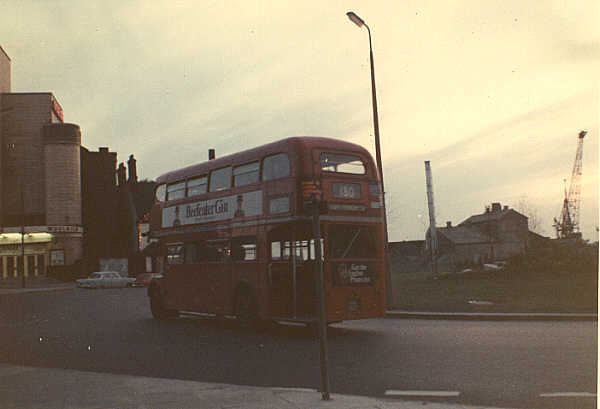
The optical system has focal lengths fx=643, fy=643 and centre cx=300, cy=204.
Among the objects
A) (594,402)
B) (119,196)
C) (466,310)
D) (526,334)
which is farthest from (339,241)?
(119,196)

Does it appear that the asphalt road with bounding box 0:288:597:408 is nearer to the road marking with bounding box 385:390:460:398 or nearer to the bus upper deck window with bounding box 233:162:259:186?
the road marking with bounding box 385:390:460:398

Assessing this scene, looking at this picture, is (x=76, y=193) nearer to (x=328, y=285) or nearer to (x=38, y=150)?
(x=38, y=150)

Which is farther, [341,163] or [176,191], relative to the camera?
[176,191]

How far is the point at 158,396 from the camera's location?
7793 millimetres

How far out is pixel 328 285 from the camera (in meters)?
14.0

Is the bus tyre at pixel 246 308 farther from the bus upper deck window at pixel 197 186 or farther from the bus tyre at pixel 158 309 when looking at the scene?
the bus tyre at pixel 158 309

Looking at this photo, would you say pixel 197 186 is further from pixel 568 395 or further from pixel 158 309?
pixel 568 395

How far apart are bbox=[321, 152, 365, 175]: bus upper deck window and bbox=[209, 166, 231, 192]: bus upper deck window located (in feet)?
10.0

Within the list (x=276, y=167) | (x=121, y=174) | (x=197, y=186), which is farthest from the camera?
(x=121, y=174)

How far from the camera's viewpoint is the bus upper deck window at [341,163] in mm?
14250

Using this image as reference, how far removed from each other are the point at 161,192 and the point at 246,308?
18.3 feet

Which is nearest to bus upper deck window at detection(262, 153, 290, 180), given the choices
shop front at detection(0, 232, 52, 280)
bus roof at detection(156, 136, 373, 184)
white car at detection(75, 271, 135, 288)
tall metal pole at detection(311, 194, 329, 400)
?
bus roof at detection(156, 136, 373, 184)

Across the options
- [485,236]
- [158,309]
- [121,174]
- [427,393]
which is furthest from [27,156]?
[427,393]

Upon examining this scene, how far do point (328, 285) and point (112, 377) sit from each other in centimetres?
577
